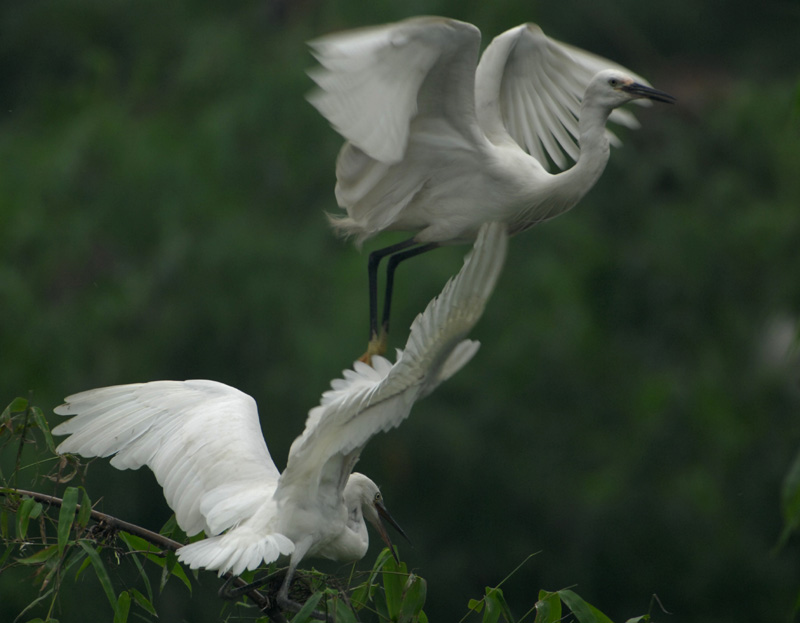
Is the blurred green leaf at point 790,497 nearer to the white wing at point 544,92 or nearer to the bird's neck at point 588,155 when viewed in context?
the bird's neck at point 588,155

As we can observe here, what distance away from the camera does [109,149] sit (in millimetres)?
9469

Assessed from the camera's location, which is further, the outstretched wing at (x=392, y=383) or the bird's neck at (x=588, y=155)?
the bird's neck at (x=588, y=155)

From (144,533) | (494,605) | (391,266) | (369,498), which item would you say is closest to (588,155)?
(391,266)

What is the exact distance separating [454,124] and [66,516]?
1.54 m

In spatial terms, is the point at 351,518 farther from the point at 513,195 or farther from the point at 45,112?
the point at 45,112

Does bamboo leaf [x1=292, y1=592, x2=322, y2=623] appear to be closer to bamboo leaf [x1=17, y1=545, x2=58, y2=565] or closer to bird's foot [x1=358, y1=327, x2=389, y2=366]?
bamboo leaf [x1=17, y1=545, x2=58, y2=565]

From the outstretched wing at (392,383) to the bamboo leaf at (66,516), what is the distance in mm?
436

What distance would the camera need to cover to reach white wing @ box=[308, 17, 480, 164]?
2893mm

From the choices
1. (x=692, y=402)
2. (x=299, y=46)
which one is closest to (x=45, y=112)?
(x=299, y=46)

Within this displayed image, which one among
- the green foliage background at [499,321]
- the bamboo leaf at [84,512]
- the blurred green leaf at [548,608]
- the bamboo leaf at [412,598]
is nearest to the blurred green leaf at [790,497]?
the blurred green leaf at [548,608]

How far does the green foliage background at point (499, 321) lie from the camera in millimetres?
8586

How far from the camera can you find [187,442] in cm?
284

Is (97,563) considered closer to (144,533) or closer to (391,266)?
(144,533)

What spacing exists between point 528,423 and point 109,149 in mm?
3587
